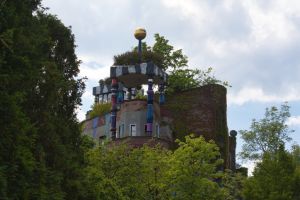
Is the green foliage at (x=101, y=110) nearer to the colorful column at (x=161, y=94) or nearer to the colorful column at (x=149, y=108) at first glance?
the colorful column at (x=161, y=94)

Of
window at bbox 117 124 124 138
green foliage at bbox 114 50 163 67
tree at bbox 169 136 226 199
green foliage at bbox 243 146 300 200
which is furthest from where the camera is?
green foliage at bbox 114 50 163 67

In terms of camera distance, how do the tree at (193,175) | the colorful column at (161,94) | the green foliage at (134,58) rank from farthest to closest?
the colorful column at (161,94) < the green foliage at (134,58) < the tree at (193,175)

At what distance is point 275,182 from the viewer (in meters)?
30.1

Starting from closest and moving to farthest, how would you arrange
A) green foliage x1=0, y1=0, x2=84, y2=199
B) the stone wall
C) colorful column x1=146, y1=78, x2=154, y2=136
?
green foliage x1=0, y1=0, x2=84, y2=199 → colorful column x1=146, y1=78, x2=154, y2=136 → the stone wall

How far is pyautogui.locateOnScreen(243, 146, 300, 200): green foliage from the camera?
97.3 feet

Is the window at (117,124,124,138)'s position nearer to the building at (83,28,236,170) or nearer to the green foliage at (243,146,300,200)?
the building at (83,28,236,170)

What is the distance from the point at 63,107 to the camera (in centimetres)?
1385

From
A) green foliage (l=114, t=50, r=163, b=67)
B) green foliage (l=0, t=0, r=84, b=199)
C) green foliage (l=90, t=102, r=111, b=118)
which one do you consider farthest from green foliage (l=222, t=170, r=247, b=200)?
green foliage (l=0, t=0, r=84, b=199)

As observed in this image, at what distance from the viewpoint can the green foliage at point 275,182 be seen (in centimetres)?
2966

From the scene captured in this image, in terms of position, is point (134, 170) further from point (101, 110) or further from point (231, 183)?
point (101, 110)

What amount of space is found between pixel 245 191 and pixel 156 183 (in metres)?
6.36

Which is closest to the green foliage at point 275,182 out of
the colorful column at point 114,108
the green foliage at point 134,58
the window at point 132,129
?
the window at point 132,129

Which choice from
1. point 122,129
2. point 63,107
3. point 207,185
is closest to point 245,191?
point 207,185

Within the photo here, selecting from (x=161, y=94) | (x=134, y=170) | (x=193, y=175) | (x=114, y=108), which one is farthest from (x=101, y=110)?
(x=193, y=175)
